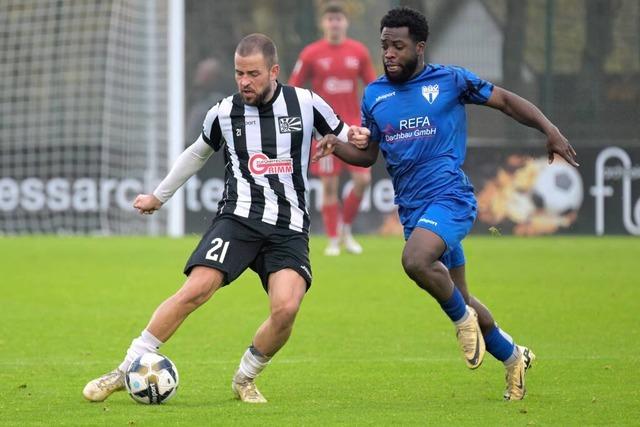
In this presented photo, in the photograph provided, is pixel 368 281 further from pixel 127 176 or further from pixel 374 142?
pixel 127 176

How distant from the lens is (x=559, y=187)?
64.7 ft

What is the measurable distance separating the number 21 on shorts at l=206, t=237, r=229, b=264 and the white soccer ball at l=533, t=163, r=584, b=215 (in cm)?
1307

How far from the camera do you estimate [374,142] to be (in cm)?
766

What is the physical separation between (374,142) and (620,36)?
13.6 meters

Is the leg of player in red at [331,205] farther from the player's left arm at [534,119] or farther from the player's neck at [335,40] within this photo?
the player's left arm at [534,119]

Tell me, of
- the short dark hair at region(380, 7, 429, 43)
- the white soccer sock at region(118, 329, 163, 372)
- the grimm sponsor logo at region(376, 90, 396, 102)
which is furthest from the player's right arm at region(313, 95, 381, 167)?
the white soccer sock at region(118, 329, 163, 372)


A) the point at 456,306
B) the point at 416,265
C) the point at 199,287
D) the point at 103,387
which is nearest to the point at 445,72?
the point at 416,265

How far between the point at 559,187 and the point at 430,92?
41.2 ft

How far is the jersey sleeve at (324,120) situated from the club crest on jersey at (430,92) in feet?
1.59

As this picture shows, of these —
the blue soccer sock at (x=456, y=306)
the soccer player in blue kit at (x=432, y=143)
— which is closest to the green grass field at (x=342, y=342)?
the blue soccer sock at (x=456, y=306)

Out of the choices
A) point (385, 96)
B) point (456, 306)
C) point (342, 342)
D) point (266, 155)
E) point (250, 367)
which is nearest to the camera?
point (456, 306)

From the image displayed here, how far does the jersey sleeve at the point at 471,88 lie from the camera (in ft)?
24.5

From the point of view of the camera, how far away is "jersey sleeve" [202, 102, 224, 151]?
24.1 feet

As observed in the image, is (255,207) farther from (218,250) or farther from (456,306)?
(456,306)
